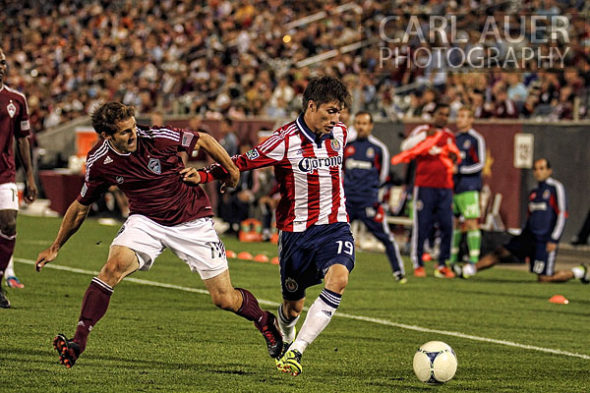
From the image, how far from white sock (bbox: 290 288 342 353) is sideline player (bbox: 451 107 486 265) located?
7.52 metres

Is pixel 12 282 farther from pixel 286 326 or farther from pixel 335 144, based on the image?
pixel 335 144

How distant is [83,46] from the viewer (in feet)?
117

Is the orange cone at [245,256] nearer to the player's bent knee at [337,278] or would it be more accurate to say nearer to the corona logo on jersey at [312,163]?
the corona logo on jersey at [312,163]

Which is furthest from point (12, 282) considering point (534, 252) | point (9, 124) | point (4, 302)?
point (534, 252)

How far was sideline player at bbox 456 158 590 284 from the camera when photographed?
1389 cm

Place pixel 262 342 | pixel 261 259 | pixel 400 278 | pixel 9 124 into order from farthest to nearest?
pixel 261 259 < pixel 400 278 < pixel 9 124 < pixel 262 342

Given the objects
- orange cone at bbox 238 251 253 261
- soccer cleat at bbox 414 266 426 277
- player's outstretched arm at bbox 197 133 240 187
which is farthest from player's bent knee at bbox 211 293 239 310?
orange cone at bbox 238 251 253 261

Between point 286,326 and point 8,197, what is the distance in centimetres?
327

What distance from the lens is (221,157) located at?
7.36 meters

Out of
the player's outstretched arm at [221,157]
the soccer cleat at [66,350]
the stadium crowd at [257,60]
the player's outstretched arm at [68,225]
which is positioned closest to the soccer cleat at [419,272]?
the stadium crowd at [257,60]

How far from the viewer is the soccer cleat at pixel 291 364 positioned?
6965 mm

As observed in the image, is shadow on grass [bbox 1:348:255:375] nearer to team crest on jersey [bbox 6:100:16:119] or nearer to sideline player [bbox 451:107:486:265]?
team crest on jersey [bbox 6:100:16:119]

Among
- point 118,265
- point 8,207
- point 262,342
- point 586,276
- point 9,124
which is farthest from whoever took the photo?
point 586,276

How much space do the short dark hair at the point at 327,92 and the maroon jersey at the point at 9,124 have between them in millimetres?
3668
